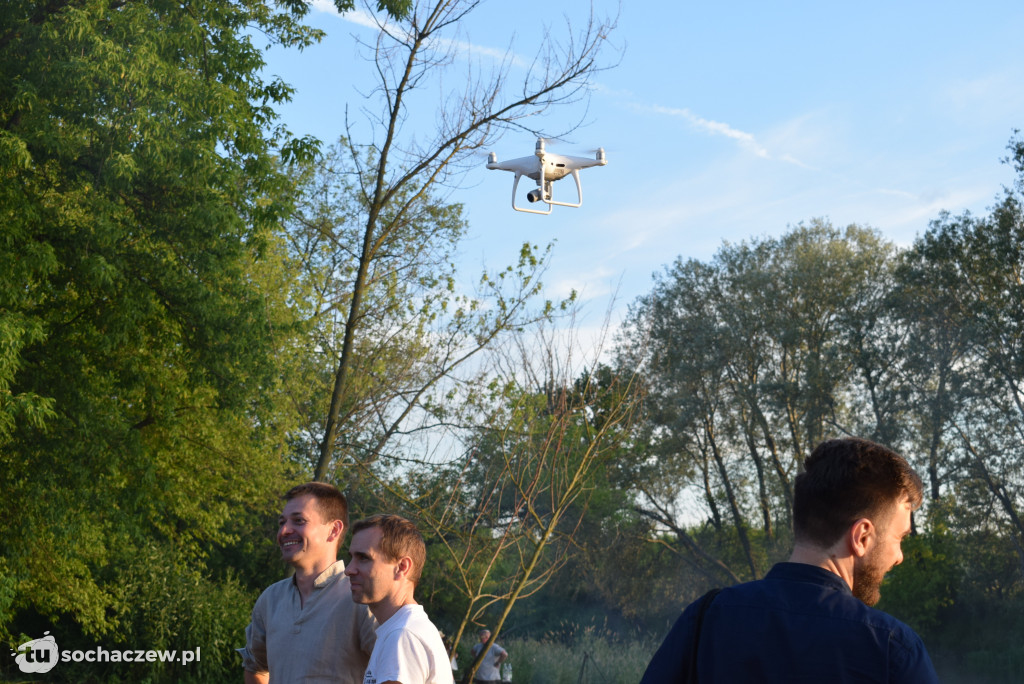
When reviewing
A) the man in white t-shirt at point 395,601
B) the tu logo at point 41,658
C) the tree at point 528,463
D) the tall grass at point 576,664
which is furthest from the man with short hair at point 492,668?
the man in white t-shirt at point 395,601

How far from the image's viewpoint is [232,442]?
A: 17719 mm

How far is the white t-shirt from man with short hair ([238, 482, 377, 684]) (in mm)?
613

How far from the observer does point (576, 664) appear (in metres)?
20.9

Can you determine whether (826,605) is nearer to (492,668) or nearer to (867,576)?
(867,576)

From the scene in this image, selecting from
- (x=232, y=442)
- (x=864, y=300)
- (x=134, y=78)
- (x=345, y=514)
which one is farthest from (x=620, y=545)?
(x=345, y=514)

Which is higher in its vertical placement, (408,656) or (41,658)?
(408,656)

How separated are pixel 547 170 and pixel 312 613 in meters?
5.34

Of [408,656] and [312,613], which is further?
[312,613]

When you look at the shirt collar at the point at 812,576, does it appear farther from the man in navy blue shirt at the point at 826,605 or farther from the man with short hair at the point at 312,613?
the man with short hair at the point at 312,613

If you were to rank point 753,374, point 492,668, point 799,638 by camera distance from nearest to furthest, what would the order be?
point 799,638 < point 492,668 < point 753,374

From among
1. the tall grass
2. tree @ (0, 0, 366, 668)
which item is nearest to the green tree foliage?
tree @ (0, 0, 366, 668)

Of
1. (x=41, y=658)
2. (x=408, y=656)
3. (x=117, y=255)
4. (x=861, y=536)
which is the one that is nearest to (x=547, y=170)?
(x=408, y=656)

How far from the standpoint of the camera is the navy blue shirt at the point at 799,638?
1786mm

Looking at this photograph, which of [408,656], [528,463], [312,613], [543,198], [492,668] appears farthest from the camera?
[492,668]
